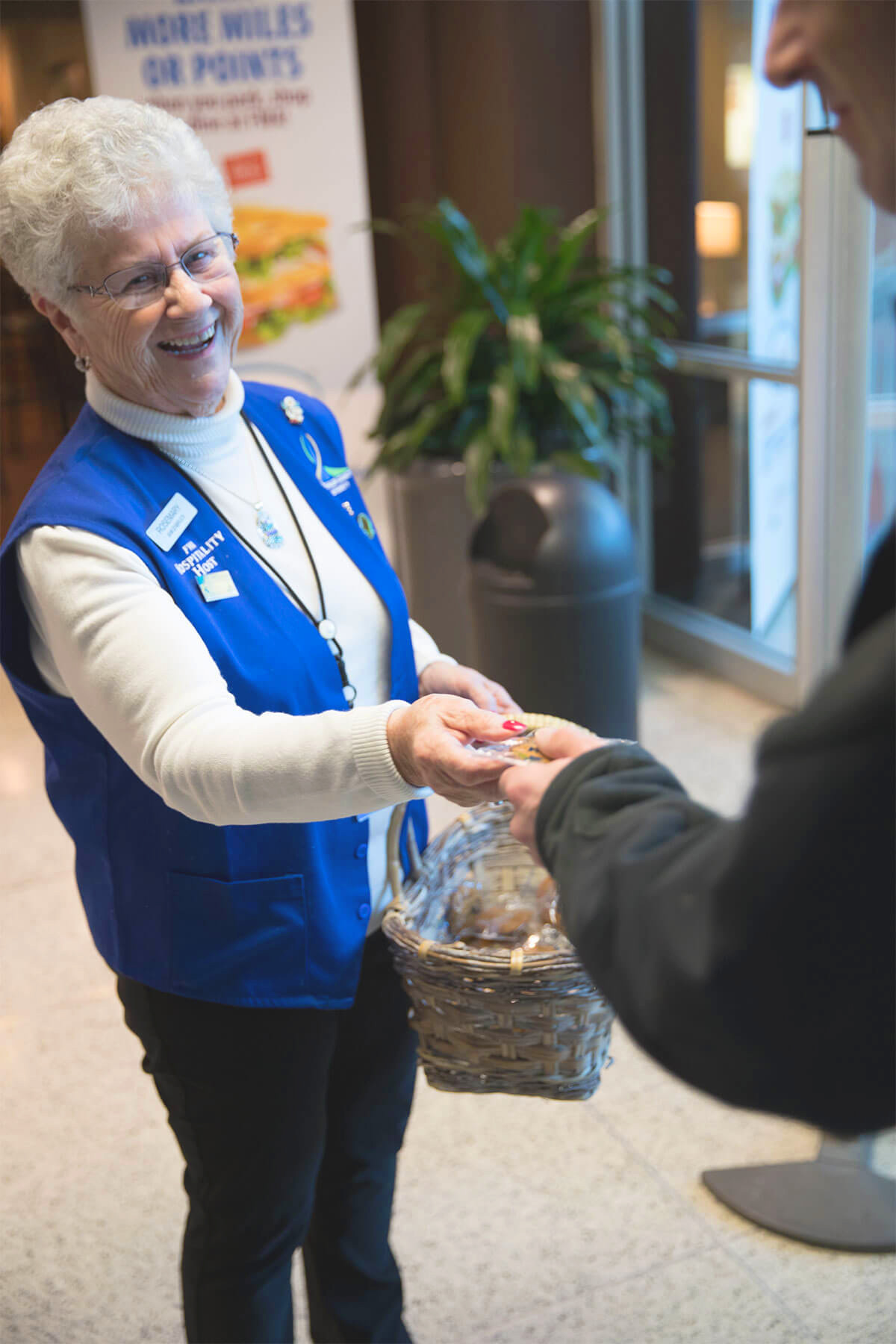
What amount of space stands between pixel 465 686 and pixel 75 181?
67 cm

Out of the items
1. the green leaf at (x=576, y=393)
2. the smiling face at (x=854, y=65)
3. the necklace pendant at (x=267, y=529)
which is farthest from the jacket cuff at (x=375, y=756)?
the green leaf at (x=576, y=393)

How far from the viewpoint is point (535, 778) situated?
933 mm

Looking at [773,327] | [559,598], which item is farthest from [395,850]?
[773,327]

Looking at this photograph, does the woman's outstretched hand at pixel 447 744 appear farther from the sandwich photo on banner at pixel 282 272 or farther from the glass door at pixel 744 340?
the sandwich photo on banner at pixel 282 272

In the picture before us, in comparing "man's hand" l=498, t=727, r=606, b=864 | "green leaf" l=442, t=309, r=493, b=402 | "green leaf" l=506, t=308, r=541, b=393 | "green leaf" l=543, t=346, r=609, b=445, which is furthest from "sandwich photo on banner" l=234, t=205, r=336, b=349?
"man's hand" l=498, t=727, r=606, b=864

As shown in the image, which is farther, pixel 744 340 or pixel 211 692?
pixel 744 340

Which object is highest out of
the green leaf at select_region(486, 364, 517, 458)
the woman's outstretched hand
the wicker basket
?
the woman's outstretched hand

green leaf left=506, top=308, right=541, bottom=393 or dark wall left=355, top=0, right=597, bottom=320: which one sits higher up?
dark wall left=355, top=0, right=597, bottom=320

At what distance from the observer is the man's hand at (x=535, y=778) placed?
924 millimetres

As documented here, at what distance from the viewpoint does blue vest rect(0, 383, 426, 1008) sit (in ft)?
4.03

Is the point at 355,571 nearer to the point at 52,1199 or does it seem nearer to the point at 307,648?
the point at 307,648

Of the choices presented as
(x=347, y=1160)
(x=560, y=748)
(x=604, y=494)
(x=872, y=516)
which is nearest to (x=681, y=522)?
(x=872, y=516)

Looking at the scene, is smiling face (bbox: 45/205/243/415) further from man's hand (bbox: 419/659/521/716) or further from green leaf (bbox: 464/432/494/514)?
green leaf (bbox: 464/432/494/514)

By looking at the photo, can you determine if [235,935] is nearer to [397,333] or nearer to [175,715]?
[175,715]
